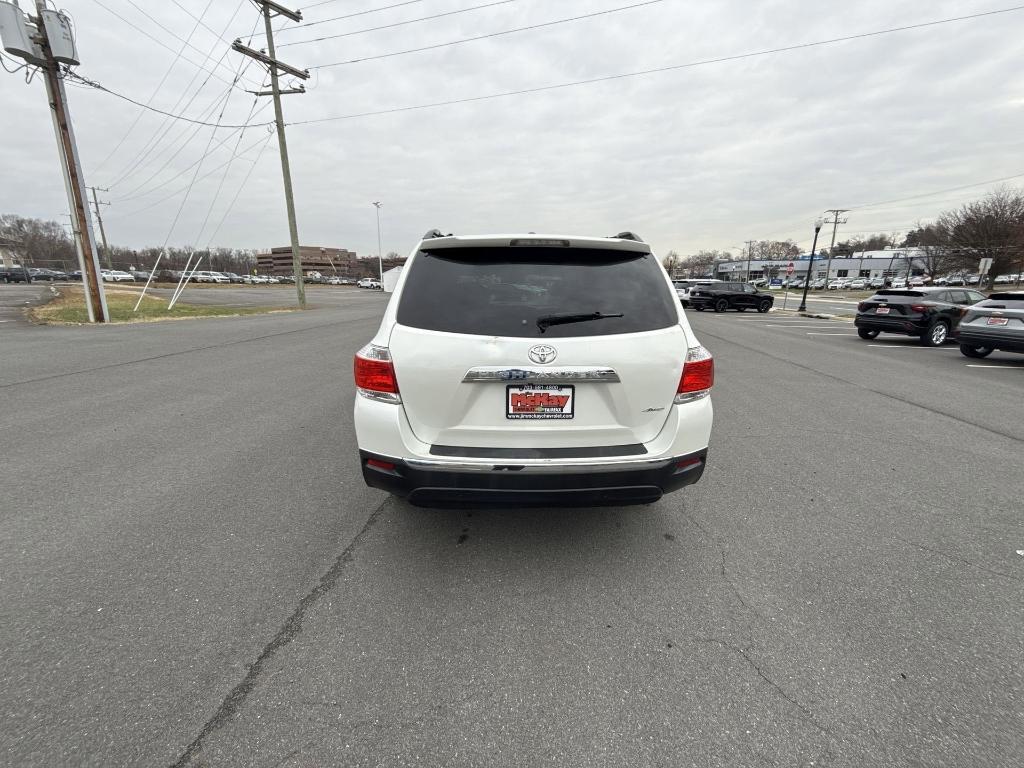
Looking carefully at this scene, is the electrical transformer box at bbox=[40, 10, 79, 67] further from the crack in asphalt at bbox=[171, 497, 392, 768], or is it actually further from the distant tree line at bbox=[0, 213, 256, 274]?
the distant tree line at bbox=[0, 213, 256, 274]

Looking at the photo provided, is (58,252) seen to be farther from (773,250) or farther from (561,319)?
(773,250)

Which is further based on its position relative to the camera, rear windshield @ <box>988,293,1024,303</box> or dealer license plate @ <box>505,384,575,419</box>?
rear windshield @ <box>988,293,1024,303</box>

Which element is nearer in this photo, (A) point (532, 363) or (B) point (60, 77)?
(A) point (532, 363)

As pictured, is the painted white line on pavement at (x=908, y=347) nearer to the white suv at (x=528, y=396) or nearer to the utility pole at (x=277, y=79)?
the white suv at (x=528, y=396)

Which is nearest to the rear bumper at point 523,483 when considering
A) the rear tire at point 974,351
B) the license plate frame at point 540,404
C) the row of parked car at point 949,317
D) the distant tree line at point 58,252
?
the license plate frame at point 540,404

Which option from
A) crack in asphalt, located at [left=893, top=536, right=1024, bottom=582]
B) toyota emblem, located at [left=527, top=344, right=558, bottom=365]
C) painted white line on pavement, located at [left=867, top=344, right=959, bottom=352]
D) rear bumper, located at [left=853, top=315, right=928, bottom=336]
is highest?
toyota emblem, located at [left=527, top=344, right=558, bottom=365]

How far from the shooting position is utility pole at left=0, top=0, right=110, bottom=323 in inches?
465

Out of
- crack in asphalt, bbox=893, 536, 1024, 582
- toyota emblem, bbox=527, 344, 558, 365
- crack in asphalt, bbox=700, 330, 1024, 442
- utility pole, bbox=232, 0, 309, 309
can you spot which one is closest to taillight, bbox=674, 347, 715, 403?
toyota emblem, bbox=527, 344, 558, 365

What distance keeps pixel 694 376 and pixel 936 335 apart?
14.6 metres

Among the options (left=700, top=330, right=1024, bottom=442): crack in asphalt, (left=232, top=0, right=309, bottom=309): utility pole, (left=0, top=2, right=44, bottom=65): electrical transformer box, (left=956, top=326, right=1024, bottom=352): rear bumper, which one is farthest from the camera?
(left=232, top=0, right=309, bottom=309): utility pole

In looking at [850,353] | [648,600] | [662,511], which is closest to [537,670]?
[648,600]

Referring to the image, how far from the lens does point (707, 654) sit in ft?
6.73

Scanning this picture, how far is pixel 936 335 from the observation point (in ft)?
40.8

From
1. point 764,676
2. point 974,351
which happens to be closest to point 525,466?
point 764,676
